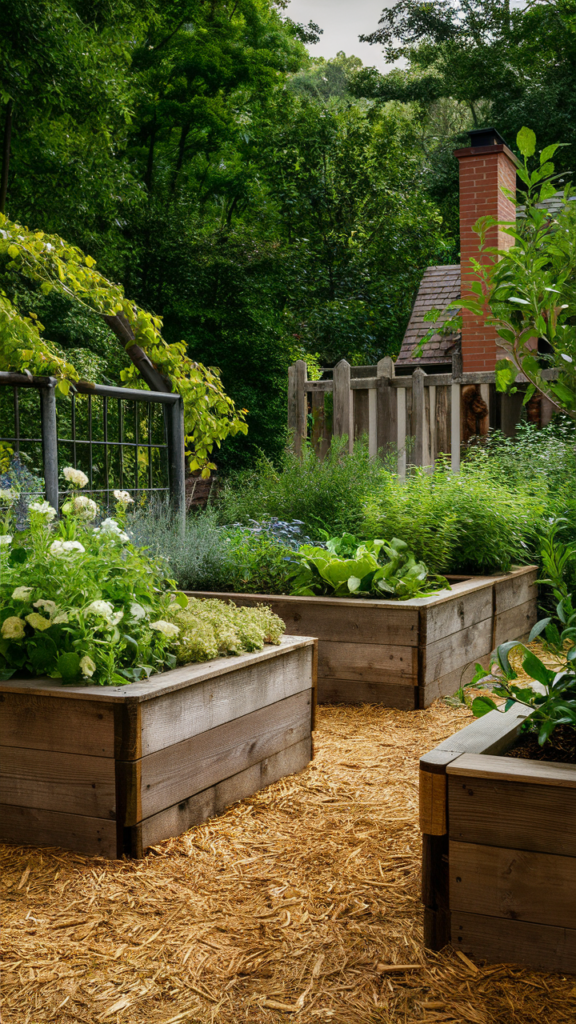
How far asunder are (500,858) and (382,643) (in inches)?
85.0

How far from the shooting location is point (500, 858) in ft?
5.93

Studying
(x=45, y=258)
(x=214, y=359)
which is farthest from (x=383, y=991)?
(x=214, y=359)

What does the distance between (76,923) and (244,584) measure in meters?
2.65

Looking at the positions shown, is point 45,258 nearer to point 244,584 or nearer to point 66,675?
point 244,584

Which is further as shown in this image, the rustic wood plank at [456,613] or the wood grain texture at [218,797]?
the rustic wood plank at [456,613]

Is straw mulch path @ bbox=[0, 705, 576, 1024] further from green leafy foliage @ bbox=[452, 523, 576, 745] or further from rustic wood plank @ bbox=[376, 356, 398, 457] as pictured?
rustic wood plank @ bbox=[376, 356, 398, 457]

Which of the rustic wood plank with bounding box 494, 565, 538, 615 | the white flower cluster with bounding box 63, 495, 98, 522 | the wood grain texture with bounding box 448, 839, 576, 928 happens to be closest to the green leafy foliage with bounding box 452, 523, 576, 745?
the wood grain texture with bounding box 448, 839, 576, 928

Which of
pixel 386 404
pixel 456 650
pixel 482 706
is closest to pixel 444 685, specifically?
pixel 456 650

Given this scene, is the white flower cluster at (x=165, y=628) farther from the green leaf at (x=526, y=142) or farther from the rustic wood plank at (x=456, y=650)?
the green leaf at (x=526, y=142)

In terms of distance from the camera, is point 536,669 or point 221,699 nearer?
point 536,669

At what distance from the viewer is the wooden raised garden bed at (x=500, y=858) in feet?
5.77

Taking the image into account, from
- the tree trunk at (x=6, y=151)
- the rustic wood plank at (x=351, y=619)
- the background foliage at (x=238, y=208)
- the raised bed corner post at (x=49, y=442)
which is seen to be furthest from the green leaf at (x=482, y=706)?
the tree trunk at (x=6, y=151)

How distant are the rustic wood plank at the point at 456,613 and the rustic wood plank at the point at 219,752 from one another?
922 millimetres

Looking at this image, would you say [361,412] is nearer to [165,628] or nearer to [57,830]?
[165,628]
